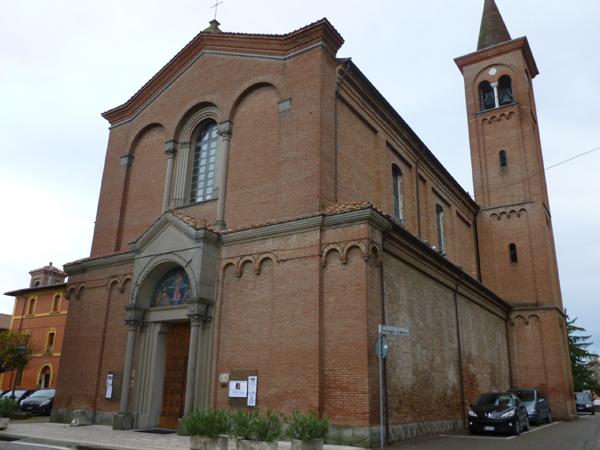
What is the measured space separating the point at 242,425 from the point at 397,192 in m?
13.6

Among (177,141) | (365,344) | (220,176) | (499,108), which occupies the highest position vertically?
(499,108)

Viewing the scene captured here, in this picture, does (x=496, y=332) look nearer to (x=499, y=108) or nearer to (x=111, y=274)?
(x=499, y=108)

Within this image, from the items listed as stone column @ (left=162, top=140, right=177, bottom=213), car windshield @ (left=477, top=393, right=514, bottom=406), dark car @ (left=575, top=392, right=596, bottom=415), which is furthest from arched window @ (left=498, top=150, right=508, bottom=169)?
stone column @ (left=162, top=140, right=177, bottom=213)

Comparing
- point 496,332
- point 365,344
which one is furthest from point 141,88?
point 496,332

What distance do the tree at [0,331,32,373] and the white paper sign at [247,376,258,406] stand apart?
74.6 ft

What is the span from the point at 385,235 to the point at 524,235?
735 inches

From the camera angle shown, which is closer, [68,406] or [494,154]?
[68,406]

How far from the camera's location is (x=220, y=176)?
55.8ft

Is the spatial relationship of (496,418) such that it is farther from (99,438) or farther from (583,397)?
(583,397)

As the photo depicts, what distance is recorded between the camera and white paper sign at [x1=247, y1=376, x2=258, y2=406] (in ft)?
43.6

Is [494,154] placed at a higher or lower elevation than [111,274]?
higher

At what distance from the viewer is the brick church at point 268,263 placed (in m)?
13.0

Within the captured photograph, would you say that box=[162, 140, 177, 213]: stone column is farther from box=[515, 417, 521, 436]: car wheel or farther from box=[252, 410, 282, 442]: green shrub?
box=[515, 417, 521, 436]: car wheel

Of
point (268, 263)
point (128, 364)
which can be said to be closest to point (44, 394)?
point (128, 364)
